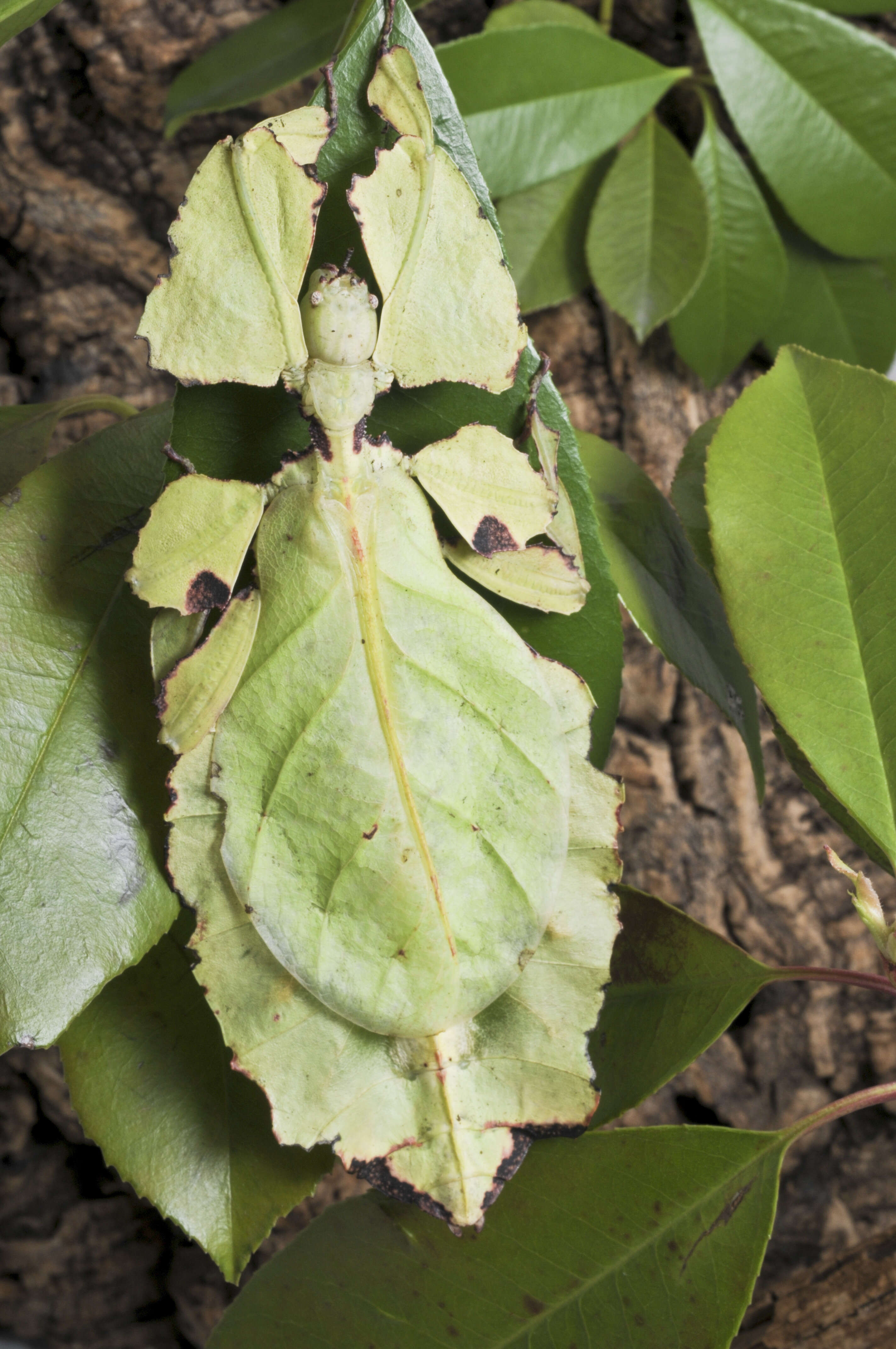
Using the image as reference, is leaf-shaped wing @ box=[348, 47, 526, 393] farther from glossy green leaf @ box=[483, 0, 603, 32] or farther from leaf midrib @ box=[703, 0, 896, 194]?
leaf midrib @ box=[703, 0, 896, 194]

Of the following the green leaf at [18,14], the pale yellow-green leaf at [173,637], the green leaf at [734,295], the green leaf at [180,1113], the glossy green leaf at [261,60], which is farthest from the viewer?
the green leaf at [734,295]

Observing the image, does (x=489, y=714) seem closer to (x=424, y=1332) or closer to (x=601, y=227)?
(x=424, y=1332)

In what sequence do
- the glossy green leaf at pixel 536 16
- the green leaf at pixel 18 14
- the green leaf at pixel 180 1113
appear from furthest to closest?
the glossy green leaf at pixel 536 16
the green leaf at pixel 180 1113
the green leaf at pixel 18 14

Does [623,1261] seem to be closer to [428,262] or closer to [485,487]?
[485,487]

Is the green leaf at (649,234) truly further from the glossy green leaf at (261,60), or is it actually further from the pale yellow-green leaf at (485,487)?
the pale yellow-green leaf at (485,487)

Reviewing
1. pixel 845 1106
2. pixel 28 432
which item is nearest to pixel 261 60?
pixel 28 432

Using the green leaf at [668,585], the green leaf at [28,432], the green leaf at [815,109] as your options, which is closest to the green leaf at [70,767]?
the green leaf at [28,432]
